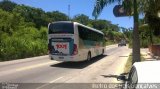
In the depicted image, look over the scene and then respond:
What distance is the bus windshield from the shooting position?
81.0ft

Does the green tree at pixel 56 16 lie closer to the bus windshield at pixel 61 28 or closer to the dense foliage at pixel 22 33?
the dense foliage at pixel 22 33

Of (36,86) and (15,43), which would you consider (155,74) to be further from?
(15,43)

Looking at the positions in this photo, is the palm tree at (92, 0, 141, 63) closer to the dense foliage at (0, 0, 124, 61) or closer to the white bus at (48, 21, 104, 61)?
the white bus at (48, 21, 104, 61)

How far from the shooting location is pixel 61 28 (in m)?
25.0

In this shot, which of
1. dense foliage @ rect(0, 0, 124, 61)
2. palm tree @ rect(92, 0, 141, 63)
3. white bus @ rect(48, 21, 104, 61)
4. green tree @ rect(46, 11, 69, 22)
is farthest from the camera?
green tree @ rect(46, 11, 69, 22)

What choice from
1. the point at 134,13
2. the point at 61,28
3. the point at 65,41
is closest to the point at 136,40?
the point at 134,13

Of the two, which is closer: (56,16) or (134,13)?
(134,13)

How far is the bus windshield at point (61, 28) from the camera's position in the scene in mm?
24703

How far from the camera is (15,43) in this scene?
1432 inches

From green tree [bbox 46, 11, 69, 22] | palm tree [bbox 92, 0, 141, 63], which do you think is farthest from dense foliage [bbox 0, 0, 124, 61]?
palm tree [bbox 92, 0, 141, 63]

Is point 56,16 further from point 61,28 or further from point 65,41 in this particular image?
point 65,41

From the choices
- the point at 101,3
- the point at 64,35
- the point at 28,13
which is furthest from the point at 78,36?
the point at 28,13

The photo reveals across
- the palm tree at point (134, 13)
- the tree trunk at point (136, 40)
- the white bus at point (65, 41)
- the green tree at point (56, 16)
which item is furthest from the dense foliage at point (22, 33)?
the tree trunk at point (136, 40)

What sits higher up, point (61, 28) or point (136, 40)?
point (61, 28)
